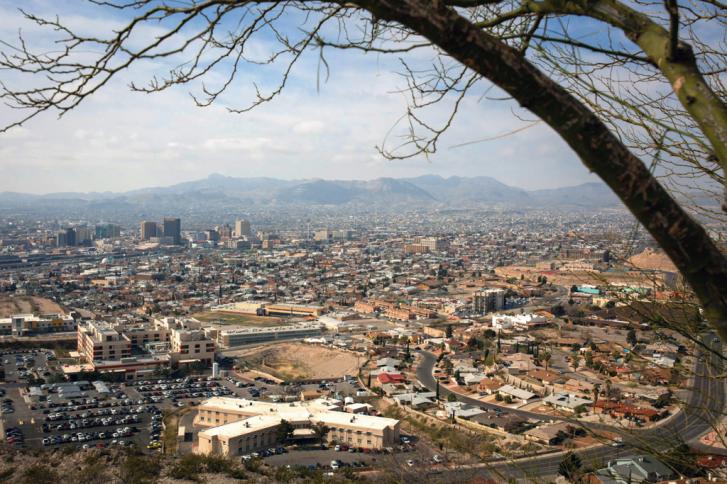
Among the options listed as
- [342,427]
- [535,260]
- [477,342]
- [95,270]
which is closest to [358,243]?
[535,260]

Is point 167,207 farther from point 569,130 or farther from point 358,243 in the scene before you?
point 569,130

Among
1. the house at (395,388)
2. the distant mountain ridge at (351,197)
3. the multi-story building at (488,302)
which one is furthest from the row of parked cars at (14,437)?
the distant mountain ridge at (351,197)

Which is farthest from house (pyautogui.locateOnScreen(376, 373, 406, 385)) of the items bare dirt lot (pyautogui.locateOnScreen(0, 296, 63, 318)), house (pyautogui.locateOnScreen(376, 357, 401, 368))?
bare dirt lot (pyautogui.locateOnScreen(0, 296, 63, 318))

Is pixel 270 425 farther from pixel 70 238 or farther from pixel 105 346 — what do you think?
pixel 70 238

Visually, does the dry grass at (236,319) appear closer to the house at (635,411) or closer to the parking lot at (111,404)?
the parking lot at (111,404)

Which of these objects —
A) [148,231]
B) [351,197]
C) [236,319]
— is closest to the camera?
[236,319]

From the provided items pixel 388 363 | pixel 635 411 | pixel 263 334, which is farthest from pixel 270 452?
pixel 263 334

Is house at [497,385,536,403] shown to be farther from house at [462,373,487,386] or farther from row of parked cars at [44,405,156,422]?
row of parked cars at [44,405,156,422]
